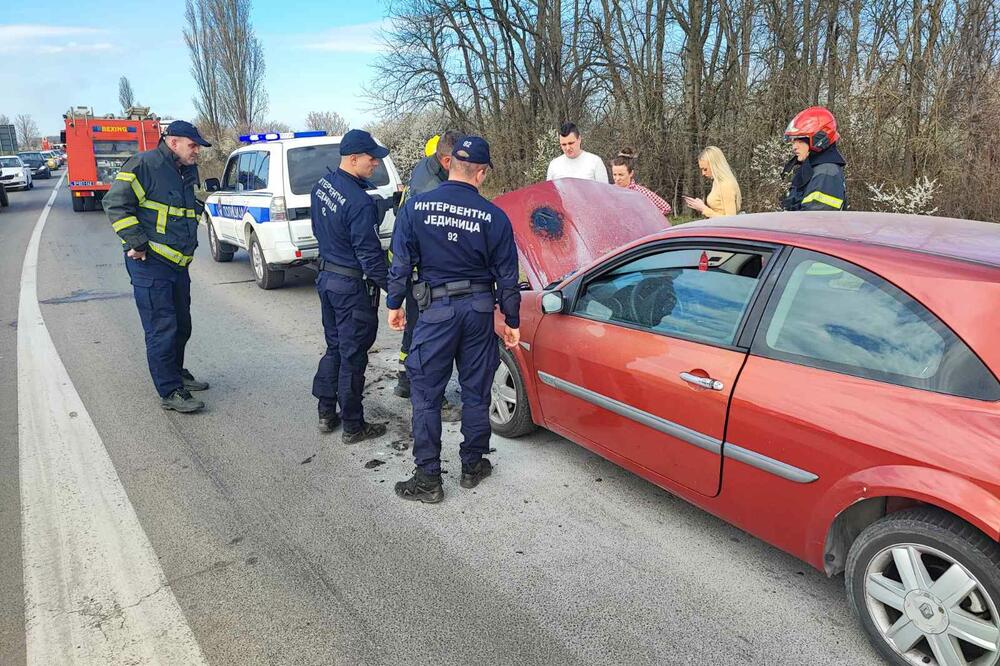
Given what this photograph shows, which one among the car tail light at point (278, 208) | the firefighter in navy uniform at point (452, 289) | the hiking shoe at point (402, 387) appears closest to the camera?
the firefighter in navy uniform at point (452, 289)

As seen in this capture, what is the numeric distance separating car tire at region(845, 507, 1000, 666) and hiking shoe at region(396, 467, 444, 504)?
1.96 meters

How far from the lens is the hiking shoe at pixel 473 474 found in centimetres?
375

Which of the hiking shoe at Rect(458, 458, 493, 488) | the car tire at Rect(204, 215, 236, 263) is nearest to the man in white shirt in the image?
the hiking shoe at Rect(458, 458, 493, 488)

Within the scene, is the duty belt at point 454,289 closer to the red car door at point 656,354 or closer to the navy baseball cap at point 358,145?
the red car door at point 656,354

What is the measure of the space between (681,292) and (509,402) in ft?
4.97

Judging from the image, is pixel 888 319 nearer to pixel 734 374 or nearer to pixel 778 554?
pixel 734 374

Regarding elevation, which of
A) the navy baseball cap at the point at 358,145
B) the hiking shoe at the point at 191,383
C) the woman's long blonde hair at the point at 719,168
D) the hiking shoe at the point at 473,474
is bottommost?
the hiking shoe at the point at 473,474

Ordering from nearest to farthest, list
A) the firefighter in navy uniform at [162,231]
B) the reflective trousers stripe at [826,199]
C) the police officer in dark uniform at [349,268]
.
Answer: the police officer in dark uniform at [349,268]
the reflective trousers stripe at [826,199]
the firefighter in navy uniform at [162,231]

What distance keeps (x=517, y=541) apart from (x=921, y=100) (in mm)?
8956

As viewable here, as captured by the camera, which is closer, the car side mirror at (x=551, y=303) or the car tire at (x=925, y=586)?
the car tire at (x=925, y=586)

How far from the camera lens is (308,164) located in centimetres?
836

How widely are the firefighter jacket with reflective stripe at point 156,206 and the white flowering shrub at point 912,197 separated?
7819mm

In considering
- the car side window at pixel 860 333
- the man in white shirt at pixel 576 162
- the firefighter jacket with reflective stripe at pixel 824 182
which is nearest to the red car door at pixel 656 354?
the car side window at pixel 860 333

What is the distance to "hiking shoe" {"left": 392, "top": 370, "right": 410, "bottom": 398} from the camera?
5160 mm
